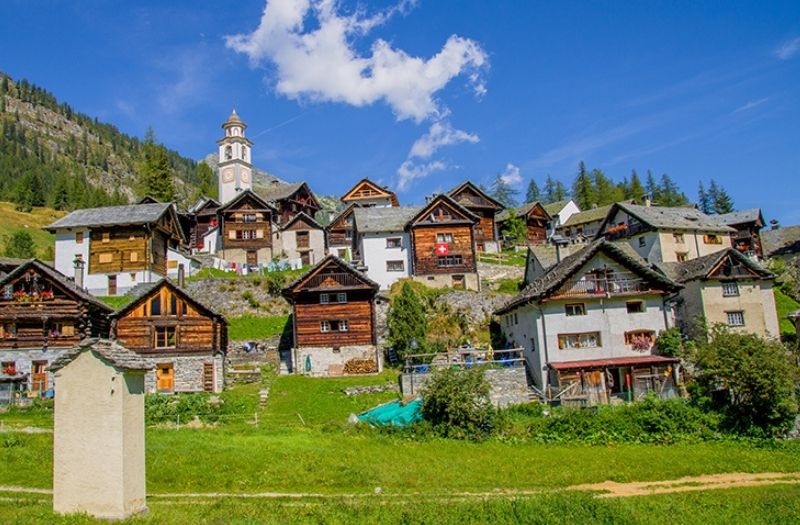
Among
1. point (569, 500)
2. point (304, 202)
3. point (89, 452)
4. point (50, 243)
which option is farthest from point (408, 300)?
point (50, 243)

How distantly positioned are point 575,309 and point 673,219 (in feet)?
92.5

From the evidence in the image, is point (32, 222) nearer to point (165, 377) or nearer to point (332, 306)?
point (165, 377)

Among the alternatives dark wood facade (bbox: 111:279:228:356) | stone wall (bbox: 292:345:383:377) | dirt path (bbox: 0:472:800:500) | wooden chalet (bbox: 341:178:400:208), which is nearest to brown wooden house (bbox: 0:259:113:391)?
dark wood facade (bbox: 111:279:228:356)

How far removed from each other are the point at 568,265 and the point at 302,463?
959 inches

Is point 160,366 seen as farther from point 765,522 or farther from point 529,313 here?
point 765,522

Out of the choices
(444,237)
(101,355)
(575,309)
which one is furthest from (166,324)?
(101,355)

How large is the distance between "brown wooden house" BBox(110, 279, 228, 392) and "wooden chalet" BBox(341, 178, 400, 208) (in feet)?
130

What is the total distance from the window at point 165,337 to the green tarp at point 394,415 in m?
15.8

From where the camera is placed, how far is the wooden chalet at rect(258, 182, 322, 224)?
7700 cm

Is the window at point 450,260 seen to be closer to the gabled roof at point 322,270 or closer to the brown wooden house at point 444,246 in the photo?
the brown wooden house at point 444,246

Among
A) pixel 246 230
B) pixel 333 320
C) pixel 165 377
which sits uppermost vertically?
pixel 246 230

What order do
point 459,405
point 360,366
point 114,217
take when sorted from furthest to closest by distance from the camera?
1. point 114,217
2. point 360,366
3. point 459,405

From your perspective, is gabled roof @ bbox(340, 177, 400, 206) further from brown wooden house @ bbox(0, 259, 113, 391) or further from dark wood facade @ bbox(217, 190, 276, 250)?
brown wooden house @ bbox(0, 259, 113, 391)

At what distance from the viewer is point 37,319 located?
1609 inches
